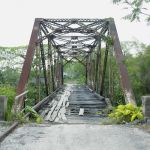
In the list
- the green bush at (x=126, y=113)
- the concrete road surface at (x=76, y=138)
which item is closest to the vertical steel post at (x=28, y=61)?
the concrete road surface at (x=76, y=138)

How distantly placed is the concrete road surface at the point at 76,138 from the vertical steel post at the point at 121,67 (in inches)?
128

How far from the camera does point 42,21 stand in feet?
52.4

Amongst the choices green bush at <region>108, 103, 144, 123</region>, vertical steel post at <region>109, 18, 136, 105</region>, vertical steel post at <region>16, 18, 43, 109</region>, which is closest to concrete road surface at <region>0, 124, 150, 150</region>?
green bush at <region>108, 103, 144, 123</region>

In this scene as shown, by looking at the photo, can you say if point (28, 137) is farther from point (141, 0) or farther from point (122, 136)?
point (141, 0)

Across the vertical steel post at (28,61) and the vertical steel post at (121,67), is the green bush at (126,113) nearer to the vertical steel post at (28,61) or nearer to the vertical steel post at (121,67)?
the vertical steel post at (121,67)

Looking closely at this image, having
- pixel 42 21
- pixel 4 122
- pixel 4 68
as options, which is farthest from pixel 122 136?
pixel 4 68

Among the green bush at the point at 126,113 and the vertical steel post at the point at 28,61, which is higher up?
the vertical steel post at the point at 28,61

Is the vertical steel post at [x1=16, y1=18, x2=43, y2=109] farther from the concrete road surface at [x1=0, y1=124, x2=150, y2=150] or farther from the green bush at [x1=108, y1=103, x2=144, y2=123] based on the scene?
the green bush at [x1=108, y1=103, x2=144, y2=123]

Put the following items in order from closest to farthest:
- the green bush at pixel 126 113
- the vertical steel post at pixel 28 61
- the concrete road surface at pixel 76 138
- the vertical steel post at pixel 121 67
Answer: the concrete road surface at pixel 76 138 < the green bush at pixel 126 113 < the vertical steel post at pixel 121 67 < the vertical steel post at pixel 28 61

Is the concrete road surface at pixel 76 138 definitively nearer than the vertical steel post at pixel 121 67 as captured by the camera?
Yes

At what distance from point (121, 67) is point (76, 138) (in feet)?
20.5

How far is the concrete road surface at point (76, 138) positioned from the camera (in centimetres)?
626

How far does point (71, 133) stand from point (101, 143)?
123cm

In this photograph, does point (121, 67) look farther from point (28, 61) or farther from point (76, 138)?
point (76, 138)
